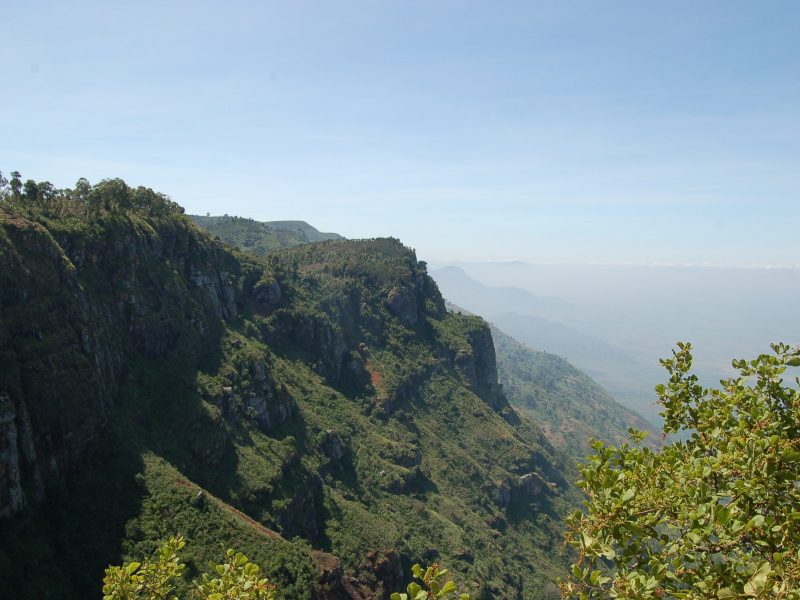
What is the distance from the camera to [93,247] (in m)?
52.8

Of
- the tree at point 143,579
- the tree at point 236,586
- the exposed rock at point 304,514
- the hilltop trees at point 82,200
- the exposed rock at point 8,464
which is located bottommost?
the exposed rock at point 304,514

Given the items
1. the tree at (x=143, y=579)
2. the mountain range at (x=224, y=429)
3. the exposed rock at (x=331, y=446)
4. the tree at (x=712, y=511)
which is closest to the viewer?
the tree at (x=712, y=511)

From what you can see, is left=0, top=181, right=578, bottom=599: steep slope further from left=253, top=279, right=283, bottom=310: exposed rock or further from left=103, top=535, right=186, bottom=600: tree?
left=103, top=535, right=186, bottom=600: tree

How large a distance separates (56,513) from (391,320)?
92.7 m

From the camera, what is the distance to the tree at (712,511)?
7160mm

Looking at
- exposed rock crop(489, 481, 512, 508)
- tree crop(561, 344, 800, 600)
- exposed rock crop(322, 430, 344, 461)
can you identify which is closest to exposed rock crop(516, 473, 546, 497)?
exposed rock crop(489, 481, 512, 508)

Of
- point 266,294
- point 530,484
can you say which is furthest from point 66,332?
point 530,484

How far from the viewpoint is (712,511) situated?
7.41 m

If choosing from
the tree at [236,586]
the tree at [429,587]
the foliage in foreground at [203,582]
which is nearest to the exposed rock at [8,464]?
the foliage in foreground at [203,582]

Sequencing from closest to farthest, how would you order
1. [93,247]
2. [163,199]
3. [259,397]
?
[93,247] → [259,397] → [163,199]

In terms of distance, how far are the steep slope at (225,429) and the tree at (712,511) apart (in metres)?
38.4

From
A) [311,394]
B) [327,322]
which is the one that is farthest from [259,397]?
[327,322]

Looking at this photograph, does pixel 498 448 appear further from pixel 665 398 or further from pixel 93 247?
pixel 665 398

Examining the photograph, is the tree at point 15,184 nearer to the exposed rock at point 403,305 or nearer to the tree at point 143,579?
the tree at point 143,579
